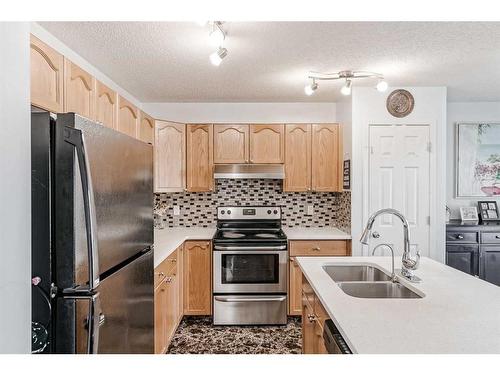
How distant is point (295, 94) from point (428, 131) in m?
1.31

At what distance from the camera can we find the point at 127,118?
A: 2643mm

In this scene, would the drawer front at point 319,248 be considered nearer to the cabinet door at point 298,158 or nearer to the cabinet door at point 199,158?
the cabinet door at point 298,158

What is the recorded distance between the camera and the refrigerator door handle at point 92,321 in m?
1.04

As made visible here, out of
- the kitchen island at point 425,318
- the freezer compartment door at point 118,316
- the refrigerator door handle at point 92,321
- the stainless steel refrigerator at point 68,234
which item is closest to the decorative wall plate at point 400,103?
the kitchen island at point 425,318

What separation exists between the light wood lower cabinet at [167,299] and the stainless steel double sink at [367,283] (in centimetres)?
112

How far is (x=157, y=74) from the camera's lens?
283cm

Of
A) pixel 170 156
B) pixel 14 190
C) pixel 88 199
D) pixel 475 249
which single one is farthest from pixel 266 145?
pixel 14 190

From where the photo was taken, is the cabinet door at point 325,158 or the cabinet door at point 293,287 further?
the cabinet door at point 325,158

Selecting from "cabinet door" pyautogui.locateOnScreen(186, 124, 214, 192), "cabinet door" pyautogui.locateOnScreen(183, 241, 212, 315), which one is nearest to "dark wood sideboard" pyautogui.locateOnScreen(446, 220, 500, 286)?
"cabinet door" pyautogui.locateOnScreen(183, 241, 212, 315)

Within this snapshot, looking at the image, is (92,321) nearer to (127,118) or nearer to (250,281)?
(127,118)

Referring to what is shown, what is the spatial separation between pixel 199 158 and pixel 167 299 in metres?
1.56

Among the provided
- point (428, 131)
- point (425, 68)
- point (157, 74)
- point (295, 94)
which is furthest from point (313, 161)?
point (157, 74)

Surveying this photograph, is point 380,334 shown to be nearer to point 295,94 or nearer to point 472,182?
point 295,94
